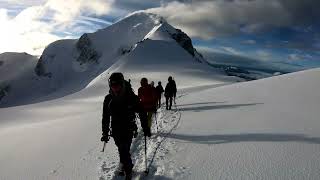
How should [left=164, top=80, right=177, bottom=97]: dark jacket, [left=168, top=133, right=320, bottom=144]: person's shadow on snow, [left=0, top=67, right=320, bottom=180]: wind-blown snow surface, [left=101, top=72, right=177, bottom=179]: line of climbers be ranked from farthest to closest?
[left=164, top=80, right=177, bottom=97]: dark jacket < [left=168, top=133, right=320, bottom=144]: person's shadow on snow < [left=0, top=67, right=320, bottom=180]: wind-blown snow surface < [left=101, top=72, right=177, bottom=179]: line of climbers

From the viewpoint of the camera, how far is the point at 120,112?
8883 millimetres

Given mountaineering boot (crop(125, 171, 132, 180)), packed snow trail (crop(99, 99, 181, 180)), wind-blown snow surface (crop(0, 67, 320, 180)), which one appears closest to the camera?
mountaineering boot (crop(125, 171, 132, 180))

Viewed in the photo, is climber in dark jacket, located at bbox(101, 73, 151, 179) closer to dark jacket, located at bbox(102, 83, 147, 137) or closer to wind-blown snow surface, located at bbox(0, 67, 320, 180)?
dark jacket, located at bbox(102, 83, 147, 137)

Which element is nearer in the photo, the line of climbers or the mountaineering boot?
the line of climbers

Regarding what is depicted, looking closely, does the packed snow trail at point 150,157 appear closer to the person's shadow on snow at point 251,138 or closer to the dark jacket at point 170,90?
the person's shadow on snow at point 251,138

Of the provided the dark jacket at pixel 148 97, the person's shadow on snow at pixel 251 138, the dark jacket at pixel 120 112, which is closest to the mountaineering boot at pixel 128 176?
the dark jacket at pixel 120 112

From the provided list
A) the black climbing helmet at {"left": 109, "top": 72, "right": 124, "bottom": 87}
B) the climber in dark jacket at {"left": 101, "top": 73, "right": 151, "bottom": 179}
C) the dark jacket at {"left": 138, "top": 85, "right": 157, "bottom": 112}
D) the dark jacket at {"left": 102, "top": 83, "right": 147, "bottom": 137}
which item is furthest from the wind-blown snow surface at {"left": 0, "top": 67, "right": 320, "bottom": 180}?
the black climbing helmet at {"left": 109, "top": 72, "right": 124, "bottom": 87}

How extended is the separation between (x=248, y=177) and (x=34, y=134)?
35.0 ft

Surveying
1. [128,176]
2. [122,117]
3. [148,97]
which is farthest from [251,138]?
[148,97]

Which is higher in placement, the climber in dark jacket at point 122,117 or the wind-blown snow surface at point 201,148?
the climber in dark jacket at point 122,117

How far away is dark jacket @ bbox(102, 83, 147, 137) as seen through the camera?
879 centimetres

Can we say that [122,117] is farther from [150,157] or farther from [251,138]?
[251,138]

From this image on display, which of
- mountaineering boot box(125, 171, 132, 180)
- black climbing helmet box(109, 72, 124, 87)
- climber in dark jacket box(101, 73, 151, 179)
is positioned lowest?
mountaineering boot box(125, 171, 132, 180)

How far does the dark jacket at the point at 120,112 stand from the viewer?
8.79 meters
